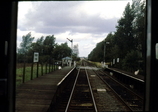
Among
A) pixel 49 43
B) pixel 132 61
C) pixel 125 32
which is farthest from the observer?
pixel 49 43

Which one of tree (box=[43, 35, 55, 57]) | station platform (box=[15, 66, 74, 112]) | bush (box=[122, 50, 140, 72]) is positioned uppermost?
tree (box=[43, 35, 55, 57])

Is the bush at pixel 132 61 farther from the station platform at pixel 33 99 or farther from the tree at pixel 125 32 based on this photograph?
the station platform at pixel 33 99

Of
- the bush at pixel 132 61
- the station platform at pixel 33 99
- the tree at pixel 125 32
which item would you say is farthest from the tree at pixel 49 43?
the station platform at pixel 33 99

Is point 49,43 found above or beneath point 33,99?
above

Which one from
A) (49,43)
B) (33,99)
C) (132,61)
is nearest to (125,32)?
(132,61)

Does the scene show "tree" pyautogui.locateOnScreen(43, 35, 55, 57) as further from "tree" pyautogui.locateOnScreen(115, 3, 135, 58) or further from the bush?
the bush

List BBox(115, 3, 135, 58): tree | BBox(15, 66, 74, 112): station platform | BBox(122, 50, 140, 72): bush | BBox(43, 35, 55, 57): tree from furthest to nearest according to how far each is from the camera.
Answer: BBox(43, 35, 55, 57): tree
BBox(115, 3, 135, 58): tree
BBox(122, 50, 140, 72): bush
BBox(15, 66, 74, 112): station platform

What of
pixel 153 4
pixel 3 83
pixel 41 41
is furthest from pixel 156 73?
pixel 41 41

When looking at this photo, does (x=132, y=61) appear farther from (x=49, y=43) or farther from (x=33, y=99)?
(x=49, y=43)

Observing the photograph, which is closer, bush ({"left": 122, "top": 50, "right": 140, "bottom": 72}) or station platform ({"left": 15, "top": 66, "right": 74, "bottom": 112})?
station platform ({"left": 15, "top": 66, "right": 74, "bottom": 112})

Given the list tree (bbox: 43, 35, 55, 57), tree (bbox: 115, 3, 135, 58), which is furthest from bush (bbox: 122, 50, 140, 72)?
tree (bbox: 43, 35, 55, 57)

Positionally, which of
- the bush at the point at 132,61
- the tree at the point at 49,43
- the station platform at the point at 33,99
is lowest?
the station platform at the point at 33,99

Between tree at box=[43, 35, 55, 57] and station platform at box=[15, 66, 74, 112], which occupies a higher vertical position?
tree at box=[43, 35, 55, 57]

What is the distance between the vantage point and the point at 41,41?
3688cm
